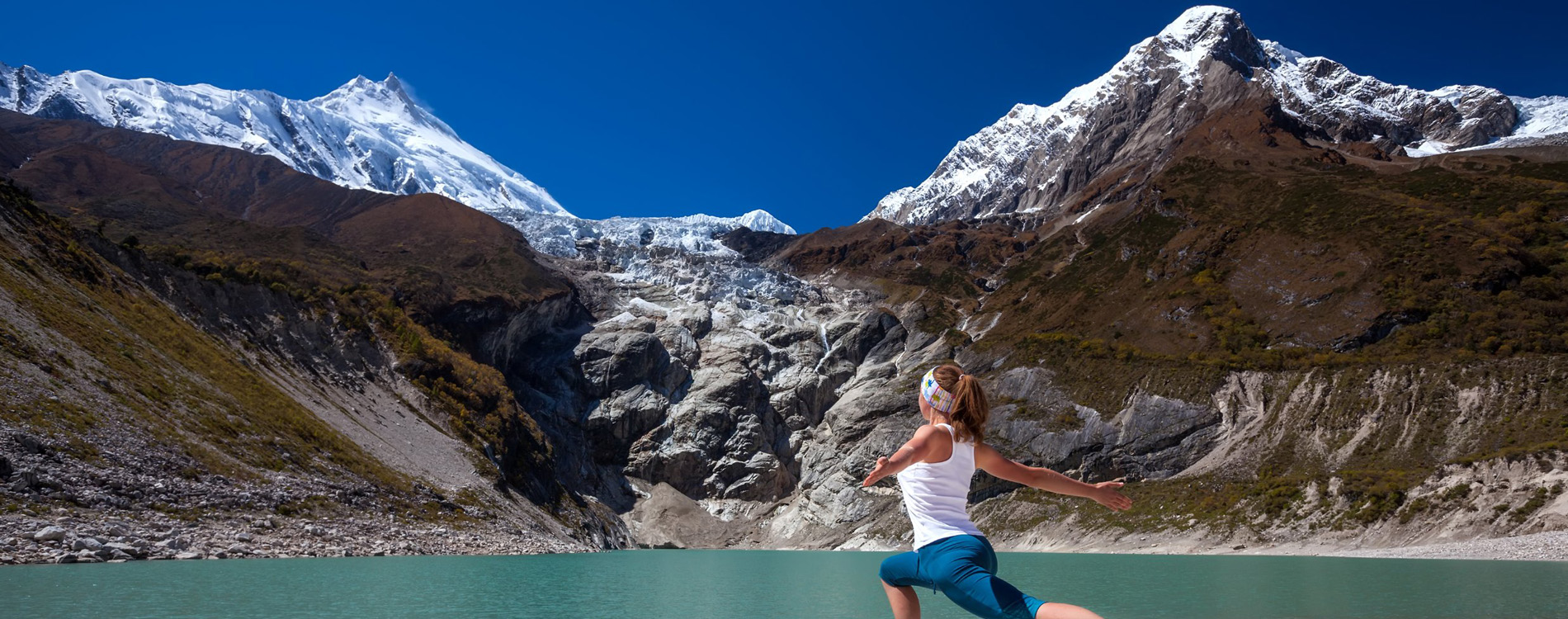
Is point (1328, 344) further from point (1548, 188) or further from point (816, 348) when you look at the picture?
point (816, 348)

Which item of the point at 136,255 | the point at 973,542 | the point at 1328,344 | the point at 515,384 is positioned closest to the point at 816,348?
the point at 515,384

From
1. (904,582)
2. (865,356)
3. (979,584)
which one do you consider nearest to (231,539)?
(904,582)

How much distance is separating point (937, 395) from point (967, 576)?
127 centimetres

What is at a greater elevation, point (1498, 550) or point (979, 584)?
point (979, 584)

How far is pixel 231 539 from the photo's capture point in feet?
140

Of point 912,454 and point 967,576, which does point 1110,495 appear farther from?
point 912,454

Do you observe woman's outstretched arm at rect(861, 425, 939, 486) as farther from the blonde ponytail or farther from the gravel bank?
the gravel bank

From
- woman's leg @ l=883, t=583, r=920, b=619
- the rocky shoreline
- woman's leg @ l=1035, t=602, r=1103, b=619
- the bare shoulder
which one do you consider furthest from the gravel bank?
the bare shoulder

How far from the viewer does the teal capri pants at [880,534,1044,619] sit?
6.19 metres

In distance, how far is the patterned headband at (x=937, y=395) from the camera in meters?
6.71

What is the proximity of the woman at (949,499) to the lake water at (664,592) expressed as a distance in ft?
58.1

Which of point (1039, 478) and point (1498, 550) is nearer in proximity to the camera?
point (1039, 478)

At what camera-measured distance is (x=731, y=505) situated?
12900 centimetres

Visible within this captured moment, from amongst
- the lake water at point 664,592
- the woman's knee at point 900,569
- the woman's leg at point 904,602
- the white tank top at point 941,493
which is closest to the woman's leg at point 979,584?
the white tank top at point 941,493
